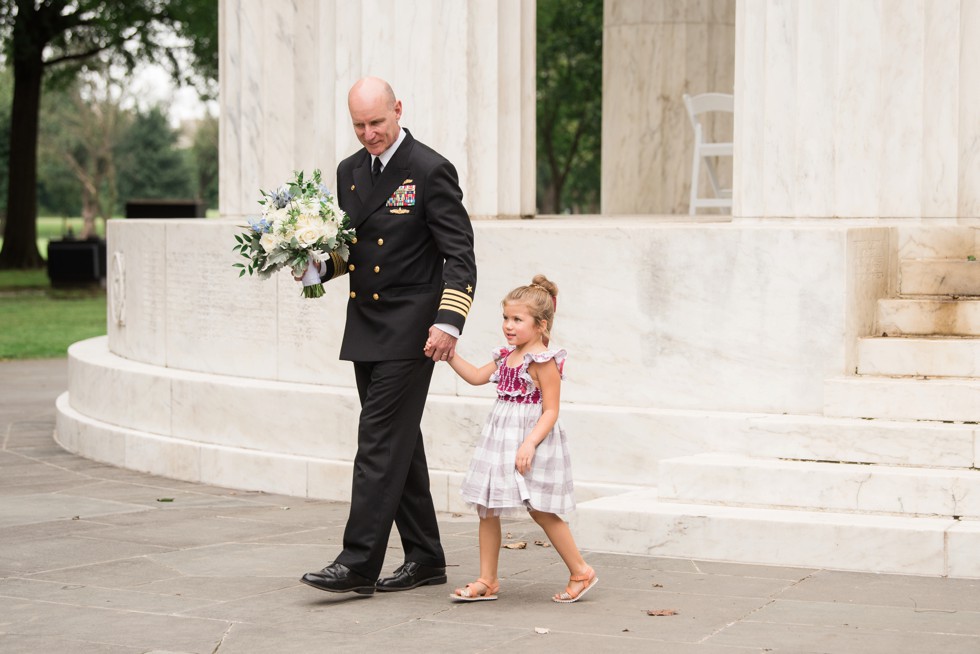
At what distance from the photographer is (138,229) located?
38.7 feet

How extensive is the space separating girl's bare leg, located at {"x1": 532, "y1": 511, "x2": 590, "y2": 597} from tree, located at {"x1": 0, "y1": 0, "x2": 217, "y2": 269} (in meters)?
30.2

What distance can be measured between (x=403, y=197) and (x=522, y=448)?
120 centimetres

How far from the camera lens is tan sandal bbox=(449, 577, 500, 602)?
21.4 feet

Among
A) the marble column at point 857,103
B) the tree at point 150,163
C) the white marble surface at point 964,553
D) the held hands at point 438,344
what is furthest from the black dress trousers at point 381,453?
the tree at point 150,163

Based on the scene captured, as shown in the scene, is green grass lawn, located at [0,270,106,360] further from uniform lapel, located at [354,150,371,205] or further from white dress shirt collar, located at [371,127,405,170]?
white dress shirt collar, located at [371,127,405,170]

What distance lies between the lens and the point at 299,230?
6516mm

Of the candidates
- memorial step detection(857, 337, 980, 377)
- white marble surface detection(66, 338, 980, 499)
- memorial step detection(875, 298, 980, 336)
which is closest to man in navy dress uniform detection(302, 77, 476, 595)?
white marble surface detection(66, 338, 980, 499)

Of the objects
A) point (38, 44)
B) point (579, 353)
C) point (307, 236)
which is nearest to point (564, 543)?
point (307, 236)

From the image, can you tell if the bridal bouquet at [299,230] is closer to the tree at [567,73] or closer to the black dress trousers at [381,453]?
the black dress trousers at [381,453]

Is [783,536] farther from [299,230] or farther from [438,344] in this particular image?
[299,230]

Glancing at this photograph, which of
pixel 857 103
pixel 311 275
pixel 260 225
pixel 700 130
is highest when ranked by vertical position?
pixel 700 130

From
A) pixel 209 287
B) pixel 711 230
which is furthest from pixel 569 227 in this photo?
pixel 209 287

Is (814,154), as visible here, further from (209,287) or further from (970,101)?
(209,287)

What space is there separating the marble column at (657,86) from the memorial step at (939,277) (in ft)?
24.2
